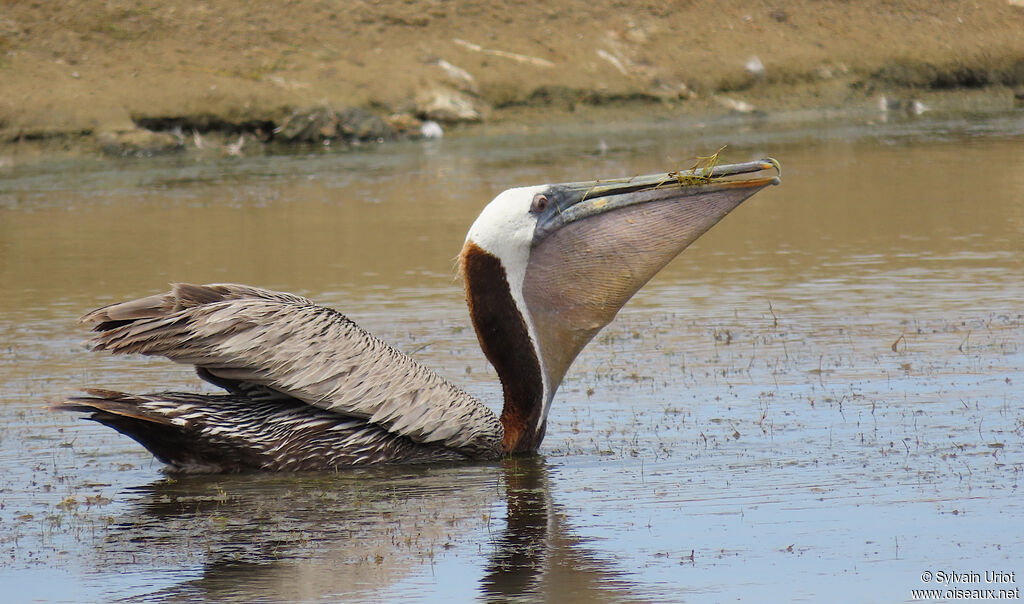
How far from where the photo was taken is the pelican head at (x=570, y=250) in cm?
577

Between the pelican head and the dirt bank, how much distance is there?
15366 mm

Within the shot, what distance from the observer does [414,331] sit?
8.70m

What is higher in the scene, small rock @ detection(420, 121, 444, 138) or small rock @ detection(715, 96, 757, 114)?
small rock @ detection(715, 96, 757, 114)

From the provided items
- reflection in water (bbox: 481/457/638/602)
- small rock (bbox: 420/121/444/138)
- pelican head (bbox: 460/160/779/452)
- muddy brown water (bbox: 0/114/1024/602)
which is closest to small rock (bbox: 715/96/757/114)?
small rock (bbox: 420/121/444/138)

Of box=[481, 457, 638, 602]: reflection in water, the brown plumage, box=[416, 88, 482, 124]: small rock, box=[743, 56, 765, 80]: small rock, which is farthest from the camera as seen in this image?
box=[743, 56, 765, 80]: small rock

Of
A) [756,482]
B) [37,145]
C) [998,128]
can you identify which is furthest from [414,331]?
[998,128]

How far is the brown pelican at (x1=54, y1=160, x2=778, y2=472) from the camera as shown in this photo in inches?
225

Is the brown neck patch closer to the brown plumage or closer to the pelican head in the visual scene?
the pelican head

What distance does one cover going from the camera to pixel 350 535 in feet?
16.4

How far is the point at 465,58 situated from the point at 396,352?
17.7 m

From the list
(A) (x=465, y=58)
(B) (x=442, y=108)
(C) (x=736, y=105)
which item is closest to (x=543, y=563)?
(B) (x=442, y=108)

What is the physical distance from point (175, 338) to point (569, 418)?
1.97 m

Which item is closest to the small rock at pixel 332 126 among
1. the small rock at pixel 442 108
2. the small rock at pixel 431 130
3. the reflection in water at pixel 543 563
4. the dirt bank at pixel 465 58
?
the dirt bank at pixel 465 58

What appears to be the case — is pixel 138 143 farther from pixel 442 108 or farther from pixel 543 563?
pixel 543 563
